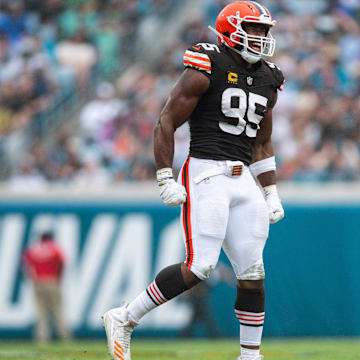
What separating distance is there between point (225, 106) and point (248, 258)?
2.98 feet

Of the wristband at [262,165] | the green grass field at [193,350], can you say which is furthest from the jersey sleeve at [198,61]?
the green grass field at [193,350]

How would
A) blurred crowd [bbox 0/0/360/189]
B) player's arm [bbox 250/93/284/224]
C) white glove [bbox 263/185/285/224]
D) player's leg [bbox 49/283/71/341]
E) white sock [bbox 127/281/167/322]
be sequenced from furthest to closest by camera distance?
blurred crowd [bbox 0/0/360/189], player's leg [bbox 49/283/71/341], player's arm [bbox 250/93/284/224], white glove [bbox 263/185/285/224], white sock [bbox 127/281/167/322]

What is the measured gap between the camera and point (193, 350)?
8836 mm

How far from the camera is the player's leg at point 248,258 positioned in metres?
4.93

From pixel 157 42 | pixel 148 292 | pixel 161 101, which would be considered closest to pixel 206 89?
pixel 148 292

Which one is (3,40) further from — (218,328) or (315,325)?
(315,325)

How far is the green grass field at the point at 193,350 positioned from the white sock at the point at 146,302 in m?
1.47

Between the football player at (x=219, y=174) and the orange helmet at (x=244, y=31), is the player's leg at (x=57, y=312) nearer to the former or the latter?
the football player at (x=219, y=174)

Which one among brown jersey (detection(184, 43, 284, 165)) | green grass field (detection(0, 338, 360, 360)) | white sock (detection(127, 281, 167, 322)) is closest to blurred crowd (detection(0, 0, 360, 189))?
green grass field (detection(0, 338, 360, 360))

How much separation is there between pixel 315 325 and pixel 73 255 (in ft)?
11.0

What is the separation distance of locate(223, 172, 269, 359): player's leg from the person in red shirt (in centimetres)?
639

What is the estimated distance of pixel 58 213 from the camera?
11.4 m

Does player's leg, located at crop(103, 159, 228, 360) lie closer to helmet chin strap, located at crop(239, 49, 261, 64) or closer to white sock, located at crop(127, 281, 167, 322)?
white sock, located at crop(127, 281, 167, 322)

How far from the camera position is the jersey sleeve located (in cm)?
486
